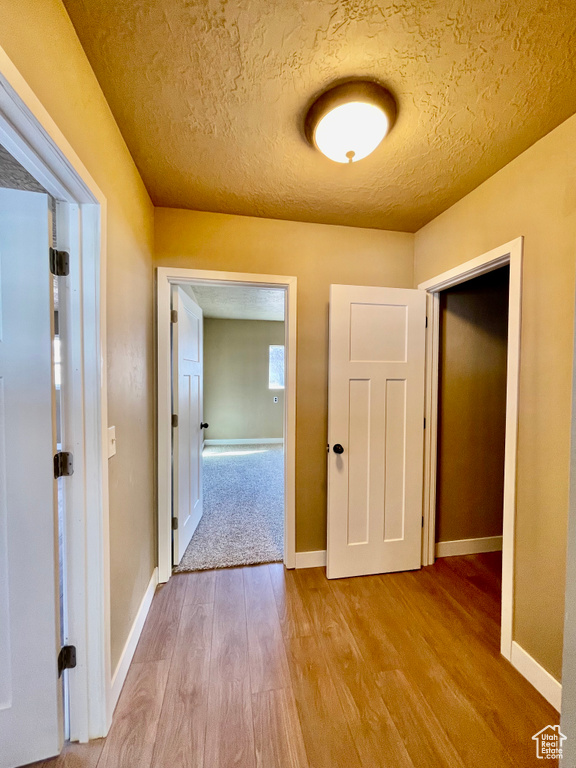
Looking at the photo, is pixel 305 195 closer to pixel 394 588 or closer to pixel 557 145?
pixel 557 145

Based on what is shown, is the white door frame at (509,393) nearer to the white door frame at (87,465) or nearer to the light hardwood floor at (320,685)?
the light hardwood floor at (320,685)

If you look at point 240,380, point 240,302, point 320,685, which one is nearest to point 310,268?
point 320,685

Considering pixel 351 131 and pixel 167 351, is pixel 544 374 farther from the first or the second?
pixel 167 351

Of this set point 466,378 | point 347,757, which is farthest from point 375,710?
point 466,378

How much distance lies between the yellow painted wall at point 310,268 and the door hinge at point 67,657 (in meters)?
1.29

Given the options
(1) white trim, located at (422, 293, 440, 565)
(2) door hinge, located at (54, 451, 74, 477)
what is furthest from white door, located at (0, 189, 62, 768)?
(1) white trim, located at (422, 293, 440, 565)

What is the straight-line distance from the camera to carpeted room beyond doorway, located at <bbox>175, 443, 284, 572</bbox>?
2087 mm

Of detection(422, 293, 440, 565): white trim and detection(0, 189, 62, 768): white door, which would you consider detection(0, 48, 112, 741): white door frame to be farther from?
detection(422, 293, 440, 565): white trim

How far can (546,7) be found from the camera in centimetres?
80

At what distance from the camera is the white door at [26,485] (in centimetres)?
90

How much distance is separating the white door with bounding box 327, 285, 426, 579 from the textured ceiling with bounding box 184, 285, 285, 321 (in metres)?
1.68

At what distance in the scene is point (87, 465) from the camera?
40.1 inches

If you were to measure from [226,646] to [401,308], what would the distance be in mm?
2193

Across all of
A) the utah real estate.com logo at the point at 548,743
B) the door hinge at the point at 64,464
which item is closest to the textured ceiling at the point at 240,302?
the door hinge at the point at 64,464
